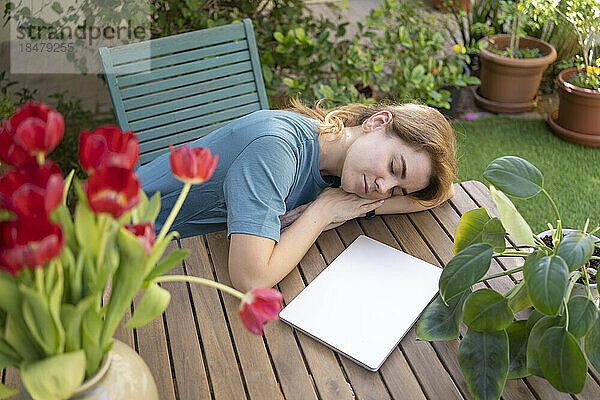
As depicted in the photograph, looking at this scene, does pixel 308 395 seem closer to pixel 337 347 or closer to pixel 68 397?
pixel 337 347

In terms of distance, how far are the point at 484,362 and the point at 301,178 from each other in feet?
2.64

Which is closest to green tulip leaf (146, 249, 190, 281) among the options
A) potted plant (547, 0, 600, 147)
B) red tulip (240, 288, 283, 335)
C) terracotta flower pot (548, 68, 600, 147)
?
red tulip (240, 288, 283, 335)

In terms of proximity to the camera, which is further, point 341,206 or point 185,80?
point 185,80

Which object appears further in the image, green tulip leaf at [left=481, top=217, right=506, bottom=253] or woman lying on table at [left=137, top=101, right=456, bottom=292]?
woman lying on table at [left=137, top=101, right=456, bottom=292]

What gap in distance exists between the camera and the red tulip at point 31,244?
55cm

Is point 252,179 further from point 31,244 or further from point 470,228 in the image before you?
point 31,244

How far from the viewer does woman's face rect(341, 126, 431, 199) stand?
5.14 feet

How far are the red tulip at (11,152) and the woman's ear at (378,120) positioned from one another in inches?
44.8

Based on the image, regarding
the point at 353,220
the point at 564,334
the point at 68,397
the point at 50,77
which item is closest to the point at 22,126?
the point at 68,397

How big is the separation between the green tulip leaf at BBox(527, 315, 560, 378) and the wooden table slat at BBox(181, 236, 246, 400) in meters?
0.52

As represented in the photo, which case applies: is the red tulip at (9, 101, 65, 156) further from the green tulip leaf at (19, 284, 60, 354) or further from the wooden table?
the wooden table

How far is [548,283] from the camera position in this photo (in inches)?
37.2

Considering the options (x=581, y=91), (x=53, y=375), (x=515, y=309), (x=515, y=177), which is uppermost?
(x=53, y=375)

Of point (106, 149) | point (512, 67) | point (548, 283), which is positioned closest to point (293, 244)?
point (548, 283)
